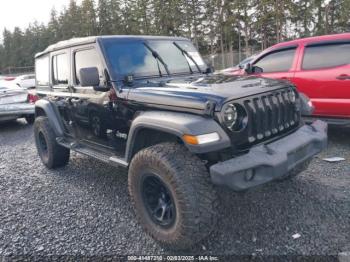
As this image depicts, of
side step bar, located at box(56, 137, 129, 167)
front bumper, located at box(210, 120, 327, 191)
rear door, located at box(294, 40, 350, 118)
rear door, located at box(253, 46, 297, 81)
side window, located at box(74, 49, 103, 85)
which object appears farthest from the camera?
rear door, located at box(253, 46, 297, 81)

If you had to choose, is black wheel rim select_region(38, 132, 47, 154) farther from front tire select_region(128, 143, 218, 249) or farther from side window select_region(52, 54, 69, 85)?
front tire select_region(128, 143, 218, 249)

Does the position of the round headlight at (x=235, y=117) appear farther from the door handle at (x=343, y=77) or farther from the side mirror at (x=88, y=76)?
the door handle at (x=343, y=77)

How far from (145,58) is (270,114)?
5.29 ft

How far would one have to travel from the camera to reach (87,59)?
3.90 metres

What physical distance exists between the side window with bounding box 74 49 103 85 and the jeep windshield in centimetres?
16

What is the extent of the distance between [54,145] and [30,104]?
4.67 metres

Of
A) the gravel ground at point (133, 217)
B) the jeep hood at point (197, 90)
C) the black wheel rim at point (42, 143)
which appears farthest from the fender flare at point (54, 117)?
the jeep hood at point (197, 90)

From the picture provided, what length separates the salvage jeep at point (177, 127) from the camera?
2547 millimetres

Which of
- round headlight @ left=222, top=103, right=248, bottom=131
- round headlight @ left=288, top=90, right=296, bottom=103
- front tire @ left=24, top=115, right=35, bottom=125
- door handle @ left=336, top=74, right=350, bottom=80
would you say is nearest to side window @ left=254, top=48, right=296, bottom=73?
door handle @ left=336, top=74, right=350, bottom=80

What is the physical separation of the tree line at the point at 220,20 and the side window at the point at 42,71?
25.3m

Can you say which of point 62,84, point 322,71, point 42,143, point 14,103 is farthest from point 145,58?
point 14,103

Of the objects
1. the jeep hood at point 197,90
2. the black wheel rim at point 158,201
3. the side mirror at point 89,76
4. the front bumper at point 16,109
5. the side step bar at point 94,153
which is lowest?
the black wheel rim at point 158,201

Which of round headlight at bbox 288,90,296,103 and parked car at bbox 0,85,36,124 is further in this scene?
parked car at bbox 0,85,36,124

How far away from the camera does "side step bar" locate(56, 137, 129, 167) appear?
11.2 feet
